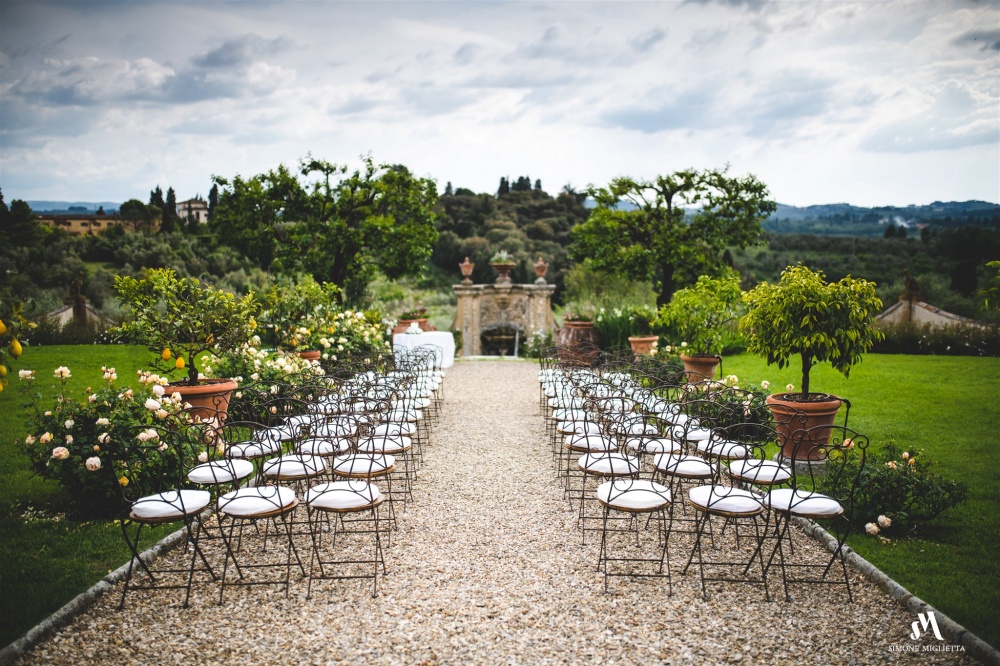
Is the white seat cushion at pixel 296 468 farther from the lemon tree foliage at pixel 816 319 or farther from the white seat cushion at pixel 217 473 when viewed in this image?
the lemon tree foliage at pixel 816 319

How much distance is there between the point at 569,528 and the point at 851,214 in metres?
30.4

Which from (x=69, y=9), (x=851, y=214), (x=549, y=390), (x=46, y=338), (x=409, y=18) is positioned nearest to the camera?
(x=69, y=9)

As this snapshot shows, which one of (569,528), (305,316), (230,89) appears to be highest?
(230,89)

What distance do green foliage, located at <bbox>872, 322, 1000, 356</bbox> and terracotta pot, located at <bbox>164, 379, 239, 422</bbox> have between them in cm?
1390

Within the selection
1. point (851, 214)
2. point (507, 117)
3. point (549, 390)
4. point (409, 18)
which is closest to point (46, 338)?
point (409, 18)

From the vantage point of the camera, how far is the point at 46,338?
15359 millimetres

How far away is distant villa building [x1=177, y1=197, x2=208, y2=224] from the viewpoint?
86.1 feet

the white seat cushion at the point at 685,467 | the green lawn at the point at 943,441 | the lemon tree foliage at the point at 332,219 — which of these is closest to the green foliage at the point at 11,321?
the white seat cushion at the point at 685,467

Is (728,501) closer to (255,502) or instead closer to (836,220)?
(255,502)

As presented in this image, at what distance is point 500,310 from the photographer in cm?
1931

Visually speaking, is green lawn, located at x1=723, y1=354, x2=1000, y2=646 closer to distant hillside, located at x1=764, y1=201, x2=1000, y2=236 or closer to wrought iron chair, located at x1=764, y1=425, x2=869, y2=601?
wrought iron chair, located at x1=764, y1=425, x2=869, y2=601

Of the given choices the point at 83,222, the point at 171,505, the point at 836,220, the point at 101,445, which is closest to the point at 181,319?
the point at 101,445

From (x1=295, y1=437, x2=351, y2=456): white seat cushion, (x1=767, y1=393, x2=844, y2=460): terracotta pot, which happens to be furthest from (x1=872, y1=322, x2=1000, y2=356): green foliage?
(x1=295, y1=437, x2=351, y2=456): white seat cushion

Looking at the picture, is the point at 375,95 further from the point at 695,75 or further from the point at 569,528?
the point at 569,528
